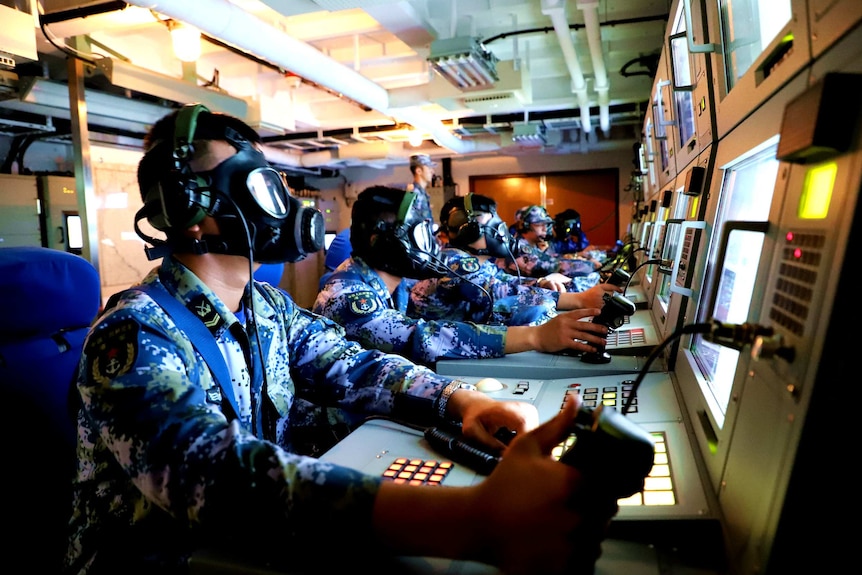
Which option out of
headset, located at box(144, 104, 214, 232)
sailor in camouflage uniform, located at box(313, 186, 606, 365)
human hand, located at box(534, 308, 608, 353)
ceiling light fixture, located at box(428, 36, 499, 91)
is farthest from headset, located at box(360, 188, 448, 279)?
ceiling light fixture, located at box(428, 36, 499, 91)

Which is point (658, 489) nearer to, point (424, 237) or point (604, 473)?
point (604, 473)

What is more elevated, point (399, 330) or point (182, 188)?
point (182, 188)

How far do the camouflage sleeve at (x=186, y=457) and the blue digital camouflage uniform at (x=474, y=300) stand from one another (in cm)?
159

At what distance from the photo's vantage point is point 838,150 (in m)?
0.52

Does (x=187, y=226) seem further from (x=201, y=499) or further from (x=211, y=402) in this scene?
(x=201, y=499)

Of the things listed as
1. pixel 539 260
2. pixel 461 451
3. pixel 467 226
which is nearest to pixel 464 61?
pixel 467 226

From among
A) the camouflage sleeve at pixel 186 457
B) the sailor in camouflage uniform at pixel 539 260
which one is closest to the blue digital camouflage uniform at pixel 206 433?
the camouflage sleeve at pixel 186 457

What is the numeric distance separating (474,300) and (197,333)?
1.77 m

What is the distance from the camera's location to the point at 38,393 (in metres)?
1.24

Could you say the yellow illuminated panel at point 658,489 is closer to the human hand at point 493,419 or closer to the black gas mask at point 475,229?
the human hand at point 493,419

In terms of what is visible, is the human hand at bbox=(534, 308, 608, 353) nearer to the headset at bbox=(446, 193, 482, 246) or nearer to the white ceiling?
the white ceiling

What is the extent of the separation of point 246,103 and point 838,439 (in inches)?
185

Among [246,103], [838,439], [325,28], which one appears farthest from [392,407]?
[246,103]

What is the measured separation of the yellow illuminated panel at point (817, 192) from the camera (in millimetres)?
539
